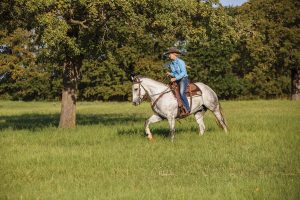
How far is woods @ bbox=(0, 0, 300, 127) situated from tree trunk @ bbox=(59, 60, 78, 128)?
5cm

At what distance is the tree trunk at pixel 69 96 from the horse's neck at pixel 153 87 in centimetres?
656

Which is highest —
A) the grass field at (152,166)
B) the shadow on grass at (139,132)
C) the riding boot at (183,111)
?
the riding boot at (183,111)

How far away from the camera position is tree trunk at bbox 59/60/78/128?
22156 millimetres

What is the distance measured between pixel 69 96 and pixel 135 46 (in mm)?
4695

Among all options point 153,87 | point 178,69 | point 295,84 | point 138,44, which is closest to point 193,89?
point 178,69

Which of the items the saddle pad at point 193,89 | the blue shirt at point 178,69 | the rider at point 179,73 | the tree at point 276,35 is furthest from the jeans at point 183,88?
the tree at point 276,35

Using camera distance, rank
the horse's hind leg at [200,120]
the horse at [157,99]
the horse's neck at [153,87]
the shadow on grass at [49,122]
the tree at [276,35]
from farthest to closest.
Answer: the tree at [276,35], the shadow on grass at [49,122], the horse's hind leg at [200,120], the horse's neck at [153,87], the horse at [157,99]

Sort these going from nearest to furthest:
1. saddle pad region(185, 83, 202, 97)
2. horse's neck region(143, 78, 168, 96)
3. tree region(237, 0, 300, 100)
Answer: horse's neck region(143, 78, 168, 96)
saddle pad region(185, 83, 202, 97)
tree region(237, 0, 300, 100)

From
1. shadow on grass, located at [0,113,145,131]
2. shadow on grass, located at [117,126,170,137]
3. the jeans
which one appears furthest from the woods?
shadow on grass, located at [117,126,170,137]

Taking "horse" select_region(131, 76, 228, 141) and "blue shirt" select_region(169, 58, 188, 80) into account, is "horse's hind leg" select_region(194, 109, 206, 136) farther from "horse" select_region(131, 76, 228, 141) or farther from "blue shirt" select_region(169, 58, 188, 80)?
"blue shirt" select_region(169, 58, 188, 80)

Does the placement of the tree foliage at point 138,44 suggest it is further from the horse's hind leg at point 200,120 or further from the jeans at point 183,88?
the horse's hind leg at point 200,120

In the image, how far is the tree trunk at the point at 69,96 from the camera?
22.2 metres

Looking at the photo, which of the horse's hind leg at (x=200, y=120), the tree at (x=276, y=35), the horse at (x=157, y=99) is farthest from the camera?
the tree at (x=276, y=35)

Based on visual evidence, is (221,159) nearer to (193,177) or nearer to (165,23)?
(193,177)
